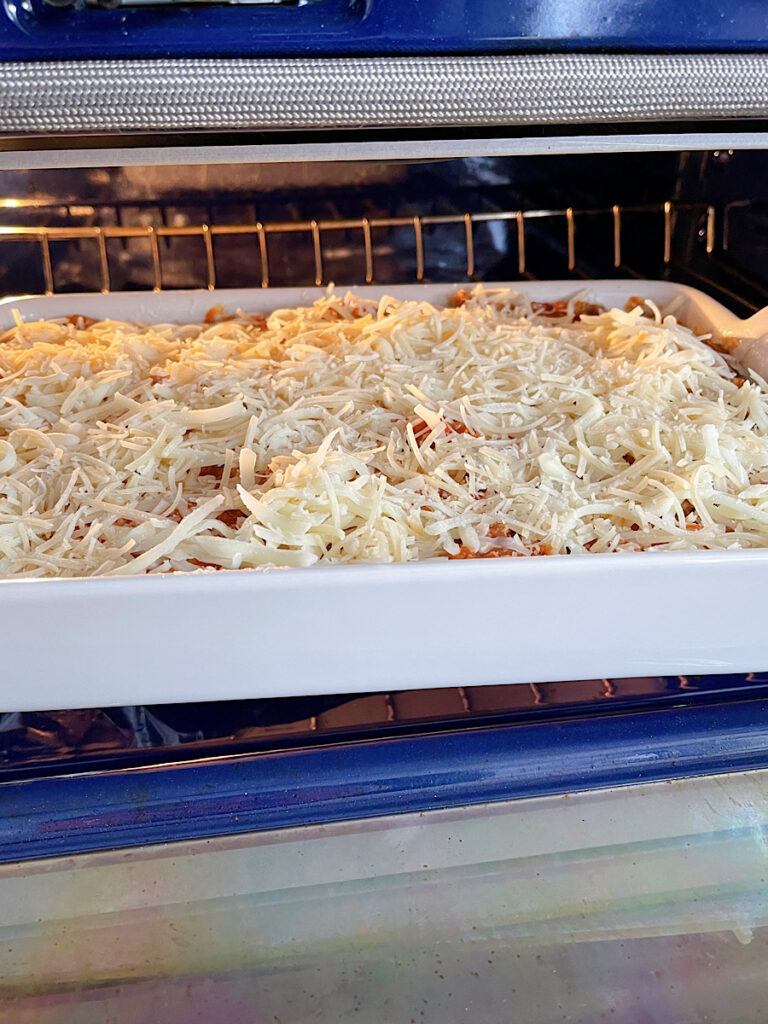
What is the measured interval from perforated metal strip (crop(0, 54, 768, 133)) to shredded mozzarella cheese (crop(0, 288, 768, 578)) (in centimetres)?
24

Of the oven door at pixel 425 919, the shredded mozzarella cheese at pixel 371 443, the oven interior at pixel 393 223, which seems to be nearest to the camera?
the oven door at pixel 425 919

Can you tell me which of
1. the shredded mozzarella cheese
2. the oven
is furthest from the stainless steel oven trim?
the shredded mozzarella cheese

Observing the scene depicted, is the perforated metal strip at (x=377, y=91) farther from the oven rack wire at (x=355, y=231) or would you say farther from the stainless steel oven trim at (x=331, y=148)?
the oven rack wire at (x=355, y=231)

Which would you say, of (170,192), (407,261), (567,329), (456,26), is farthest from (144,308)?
(456,26)

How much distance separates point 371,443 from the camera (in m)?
0.80

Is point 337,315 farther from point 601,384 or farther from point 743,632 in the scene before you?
point 743,632

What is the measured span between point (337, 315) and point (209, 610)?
0.61 meters

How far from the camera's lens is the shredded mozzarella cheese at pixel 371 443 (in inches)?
26.2

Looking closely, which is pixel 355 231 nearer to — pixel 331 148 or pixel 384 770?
pixel 331 148

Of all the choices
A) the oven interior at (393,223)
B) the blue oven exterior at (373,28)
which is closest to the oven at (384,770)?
the blue oven exterior at (373,28)

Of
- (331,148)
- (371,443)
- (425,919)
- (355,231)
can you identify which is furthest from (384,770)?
(355,231)

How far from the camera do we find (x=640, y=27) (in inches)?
25.6

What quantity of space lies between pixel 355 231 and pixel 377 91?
664 mm

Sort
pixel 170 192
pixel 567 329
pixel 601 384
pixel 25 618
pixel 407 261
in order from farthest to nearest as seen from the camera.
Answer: pixel 407 261 → pixel 170 192 → pixel 567 329 → pixel 601 384 → pixel 25 618
